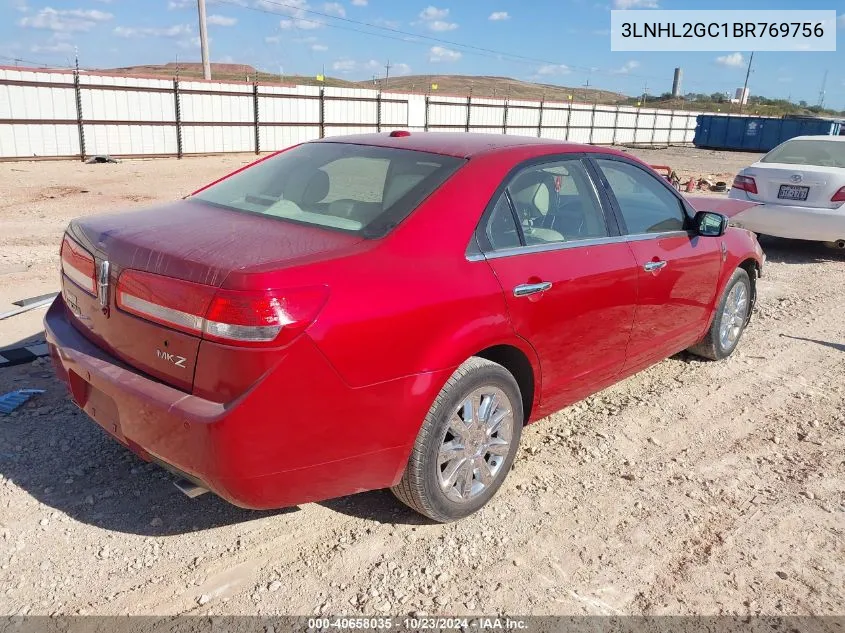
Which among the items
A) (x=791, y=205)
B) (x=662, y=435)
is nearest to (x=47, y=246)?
(x=662, y=435)

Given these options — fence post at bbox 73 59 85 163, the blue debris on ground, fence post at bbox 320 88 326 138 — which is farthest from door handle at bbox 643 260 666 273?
fence post at bbox 320 88 326 138

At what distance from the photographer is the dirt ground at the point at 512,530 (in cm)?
261

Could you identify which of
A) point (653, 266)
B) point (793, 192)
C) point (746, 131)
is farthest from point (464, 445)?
point (746, 131)

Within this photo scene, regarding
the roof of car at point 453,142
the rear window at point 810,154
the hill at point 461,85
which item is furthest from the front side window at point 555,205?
the hill at point 461,85

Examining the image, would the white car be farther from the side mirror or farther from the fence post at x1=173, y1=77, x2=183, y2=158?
the fence post at x1=173, y1=77, x2=183, y2=158

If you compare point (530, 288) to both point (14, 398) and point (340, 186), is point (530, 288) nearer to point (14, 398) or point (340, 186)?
point (340, 186)

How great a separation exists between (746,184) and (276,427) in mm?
8721

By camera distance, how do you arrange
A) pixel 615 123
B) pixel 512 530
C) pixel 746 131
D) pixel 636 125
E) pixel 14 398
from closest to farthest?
pixel 512 530
pixel 14 398
pixel 615 123
pixel 746 131
pixel 636 125

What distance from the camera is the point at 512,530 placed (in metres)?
3.06

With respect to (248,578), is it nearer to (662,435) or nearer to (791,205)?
(662,435)

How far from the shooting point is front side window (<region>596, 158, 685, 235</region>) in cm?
392

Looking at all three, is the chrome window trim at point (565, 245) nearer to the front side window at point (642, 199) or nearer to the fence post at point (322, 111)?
the front side window at point (642, 199)

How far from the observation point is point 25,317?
17.5 feet

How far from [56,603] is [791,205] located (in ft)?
29.6
